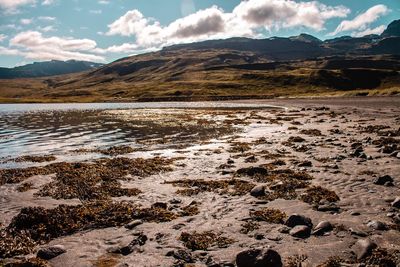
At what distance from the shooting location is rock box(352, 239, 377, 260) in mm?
10405

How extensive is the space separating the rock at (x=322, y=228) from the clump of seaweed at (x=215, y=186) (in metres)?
5.36

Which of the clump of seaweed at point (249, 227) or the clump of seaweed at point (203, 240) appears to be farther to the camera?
the clump of seaweed at point (249, 227)

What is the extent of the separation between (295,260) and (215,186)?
8.75 metres

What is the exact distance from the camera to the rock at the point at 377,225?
40.2 feet

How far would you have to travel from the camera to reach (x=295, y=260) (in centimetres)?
1041

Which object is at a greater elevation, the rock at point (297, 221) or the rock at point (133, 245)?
the rock at point (133, 245)

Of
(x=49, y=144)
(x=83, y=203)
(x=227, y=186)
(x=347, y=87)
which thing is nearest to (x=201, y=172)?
(x=227, y=186)

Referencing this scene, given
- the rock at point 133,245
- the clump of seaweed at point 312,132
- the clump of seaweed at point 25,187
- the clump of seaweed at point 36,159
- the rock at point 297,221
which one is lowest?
the clump of seaweed at point 312,132

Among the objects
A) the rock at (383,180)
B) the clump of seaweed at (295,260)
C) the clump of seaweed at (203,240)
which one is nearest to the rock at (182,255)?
the clump of seaweed at (203,240)

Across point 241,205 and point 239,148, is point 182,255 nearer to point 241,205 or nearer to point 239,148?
point 241,205

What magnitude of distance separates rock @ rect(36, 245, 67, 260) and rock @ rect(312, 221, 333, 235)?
26.7 ft

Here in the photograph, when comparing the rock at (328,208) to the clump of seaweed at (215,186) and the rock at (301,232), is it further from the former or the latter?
the clump of seaweed at (215,186)

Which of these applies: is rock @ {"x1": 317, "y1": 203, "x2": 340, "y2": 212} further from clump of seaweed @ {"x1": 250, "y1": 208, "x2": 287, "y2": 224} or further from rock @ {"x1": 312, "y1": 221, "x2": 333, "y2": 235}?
rock @ {"x1": 312, "y1": 221, "x2": 333, "y2": 235}

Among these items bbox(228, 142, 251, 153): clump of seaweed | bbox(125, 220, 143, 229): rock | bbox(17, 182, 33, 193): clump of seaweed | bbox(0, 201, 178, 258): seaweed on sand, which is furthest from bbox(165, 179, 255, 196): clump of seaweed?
bbox(228, 142, 251, 153): clump of seaweed
